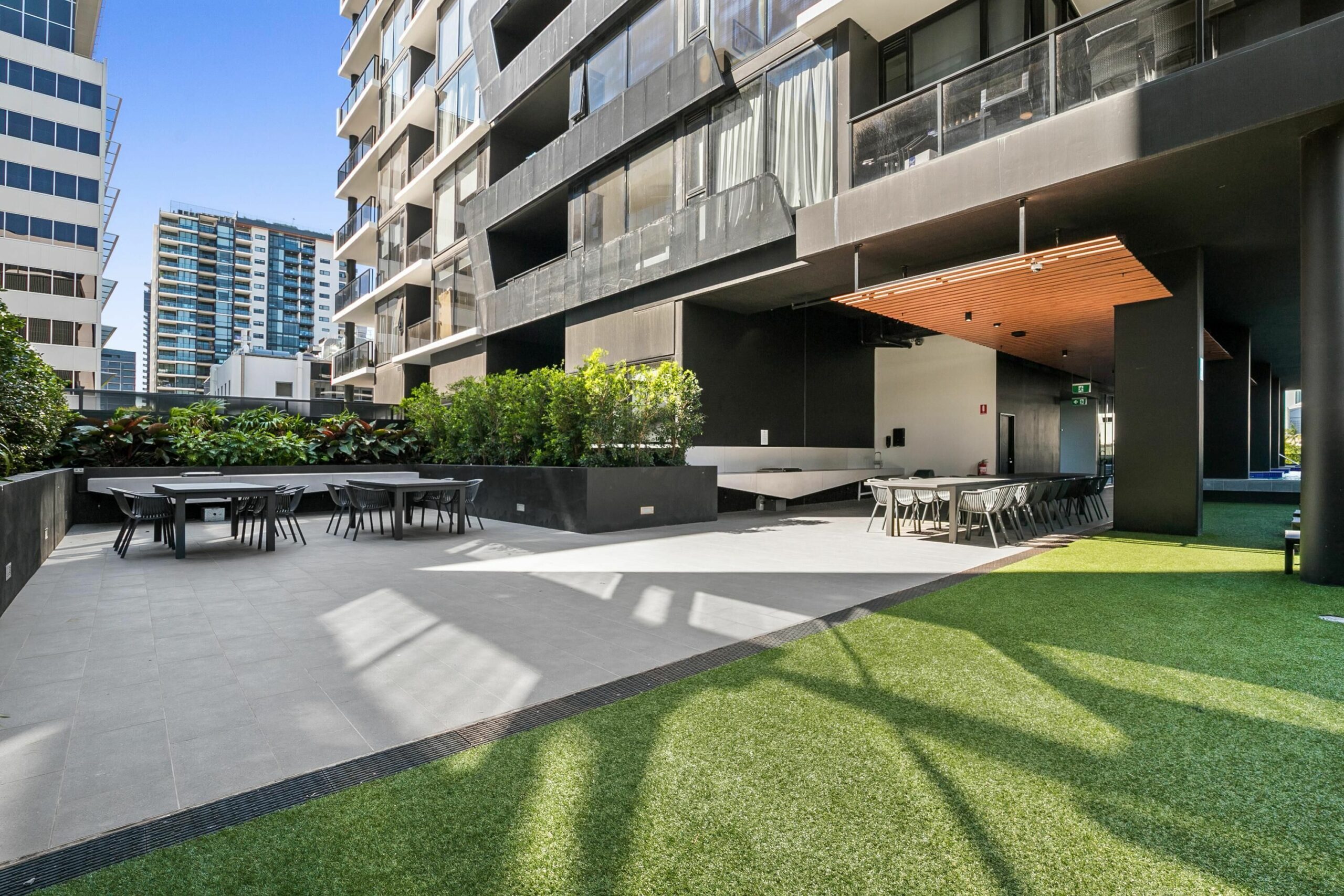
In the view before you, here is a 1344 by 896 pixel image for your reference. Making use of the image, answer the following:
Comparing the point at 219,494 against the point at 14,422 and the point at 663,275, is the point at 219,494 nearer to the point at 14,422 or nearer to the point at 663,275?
the point at 14,422

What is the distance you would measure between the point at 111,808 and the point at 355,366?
29.2m

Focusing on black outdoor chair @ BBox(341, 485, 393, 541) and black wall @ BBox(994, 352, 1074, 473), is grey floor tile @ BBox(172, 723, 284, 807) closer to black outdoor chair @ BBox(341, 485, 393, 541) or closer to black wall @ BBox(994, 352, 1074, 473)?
black outdoor chair @ BBox(341, 485, 393, 541)

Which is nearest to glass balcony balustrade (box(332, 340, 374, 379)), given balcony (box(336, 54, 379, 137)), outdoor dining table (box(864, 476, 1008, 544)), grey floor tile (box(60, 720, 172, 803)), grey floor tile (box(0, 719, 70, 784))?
balcony (box(336, 54, 379, 137))

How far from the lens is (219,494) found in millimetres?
7645

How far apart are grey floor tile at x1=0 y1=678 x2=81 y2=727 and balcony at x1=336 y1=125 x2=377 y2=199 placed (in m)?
28.6

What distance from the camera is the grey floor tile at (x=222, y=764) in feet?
7.86

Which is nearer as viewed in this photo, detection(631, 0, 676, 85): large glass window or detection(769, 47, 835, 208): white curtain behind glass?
detection(769, 47, 835, 208): white curtain behind glass

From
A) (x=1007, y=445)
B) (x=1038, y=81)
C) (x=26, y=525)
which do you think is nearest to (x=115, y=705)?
(x=26, y=525)

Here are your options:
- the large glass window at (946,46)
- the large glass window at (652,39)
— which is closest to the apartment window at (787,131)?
the large glass window at (946,46)

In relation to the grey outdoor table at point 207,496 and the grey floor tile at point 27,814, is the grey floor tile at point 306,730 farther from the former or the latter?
the grey outdoor table at point 207,496

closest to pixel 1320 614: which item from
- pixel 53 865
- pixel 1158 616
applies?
pixel 1158 616

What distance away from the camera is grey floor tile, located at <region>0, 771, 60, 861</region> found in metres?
2.05

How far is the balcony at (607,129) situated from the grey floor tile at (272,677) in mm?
11834

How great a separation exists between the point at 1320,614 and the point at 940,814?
4.79 meters
